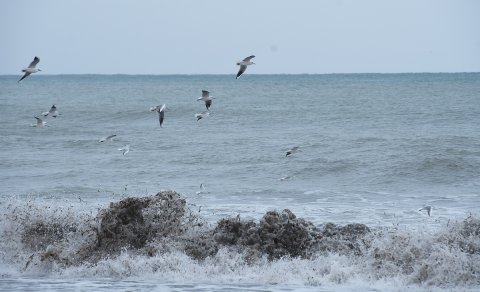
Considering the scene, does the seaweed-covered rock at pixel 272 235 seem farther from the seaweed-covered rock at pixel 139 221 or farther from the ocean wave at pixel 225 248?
the seaweed-covered rock at pixel 139 221

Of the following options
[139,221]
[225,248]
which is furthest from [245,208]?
[225,248]

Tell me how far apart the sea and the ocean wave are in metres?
0.02

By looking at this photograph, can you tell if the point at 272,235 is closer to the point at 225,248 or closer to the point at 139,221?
the point at 225,248

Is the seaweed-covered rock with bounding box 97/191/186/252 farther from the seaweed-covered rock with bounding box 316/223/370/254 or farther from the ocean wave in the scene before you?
the seaweed-covered rock with bounding box 316/223/370/254

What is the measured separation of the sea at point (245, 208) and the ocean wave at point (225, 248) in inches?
0.9

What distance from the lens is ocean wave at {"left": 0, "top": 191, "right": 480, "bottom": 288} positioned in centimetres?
974

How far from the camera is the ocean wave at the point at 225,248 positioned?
9742mm

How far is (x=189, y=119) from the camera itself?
119ft

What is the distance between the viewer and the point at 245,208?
14.5 meters

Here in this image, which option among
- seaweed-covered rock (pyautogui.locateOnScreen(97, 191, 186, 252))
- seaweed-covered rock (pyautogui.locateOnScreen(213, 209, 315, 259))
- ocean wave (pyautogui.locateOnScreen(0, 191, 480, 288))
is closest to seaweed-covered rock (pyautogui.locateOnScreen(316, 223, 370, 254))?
ocean wave (pyautogui.locateOnScreen(0, 191, 480, 288))

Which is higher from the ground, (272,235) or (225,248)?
(272,235)

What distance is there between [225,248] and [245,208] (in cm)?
355

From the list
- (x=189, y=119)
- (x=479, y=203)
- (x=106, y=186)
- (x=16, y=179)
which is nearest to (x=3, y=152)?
(x=16, y=179)

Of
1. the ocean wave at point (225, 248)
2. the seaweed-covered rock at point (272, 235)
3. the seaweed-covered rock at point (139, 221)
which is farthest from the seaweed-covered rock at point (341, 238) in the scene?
the seaweed-covered rock at point (139, 221)
